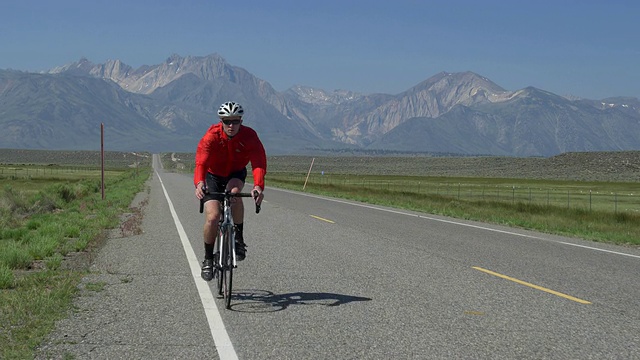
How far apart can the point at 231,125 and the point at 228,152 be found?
0.35 metres

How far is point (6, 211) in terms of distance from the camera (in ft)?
89.4

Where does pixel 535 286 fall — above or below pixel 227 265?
below

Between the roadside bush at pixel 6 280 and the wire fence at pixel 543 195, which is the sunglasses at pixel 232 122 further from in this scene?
the wire fence at pixel 543 195

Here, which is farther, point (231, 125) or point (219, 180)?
point (219, 180)

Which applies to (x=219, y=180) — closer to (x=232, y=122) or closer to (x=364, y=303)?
(x=232, y=122)

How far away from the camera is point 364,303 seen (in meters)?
8.09

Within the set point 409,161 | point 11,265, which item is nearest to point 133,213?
point 11,265

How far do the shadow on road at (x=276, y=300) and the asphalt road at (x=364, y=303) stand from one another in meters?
0.02

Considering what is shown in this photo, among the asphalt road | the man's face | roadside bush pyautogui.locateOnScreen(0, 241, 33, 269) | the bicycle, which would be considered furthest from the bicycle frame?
roadside bush pyautogui.locateOnScreen(0, 241, 33, 269)

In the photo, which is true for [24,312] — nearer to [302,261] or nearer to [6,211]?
[302,261]

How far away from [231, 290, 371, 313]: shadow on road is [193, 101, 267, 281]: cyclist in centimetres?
48

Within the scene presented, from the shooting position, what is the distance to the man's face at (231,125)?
8.18 meters

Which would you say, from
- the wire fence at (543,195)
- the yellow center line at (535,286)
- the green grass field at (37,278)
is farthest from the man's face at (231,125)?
the wire fence at (543,195)

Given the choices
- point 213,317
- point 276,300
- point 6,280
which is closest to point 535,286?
point 276,300
